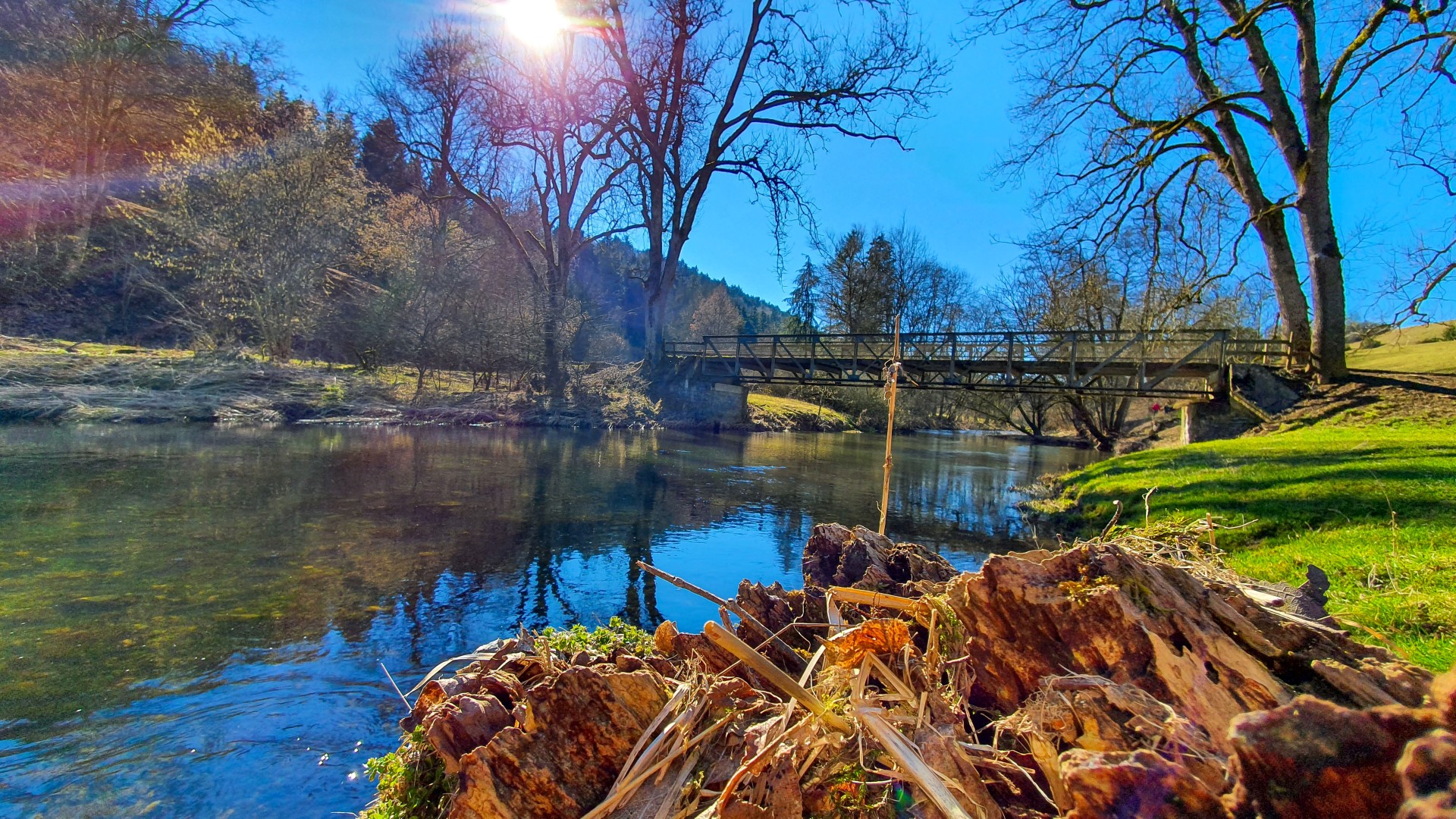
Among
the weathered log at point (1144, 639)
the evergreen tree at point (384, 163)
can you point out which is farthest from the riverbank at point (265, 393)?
the weathered log at point (1144, 639)

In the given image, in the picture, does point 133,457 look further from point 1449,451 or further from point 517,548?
point 1449,451

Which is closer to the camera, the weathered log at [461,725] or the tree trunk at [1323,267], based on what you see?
the weathered log at [461,725]

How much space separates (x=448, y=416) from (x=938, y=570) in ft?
69.1

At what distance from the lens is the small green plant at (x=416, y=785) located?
6.05ft

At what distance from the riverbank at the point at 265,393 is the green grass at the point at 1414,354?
22037mm

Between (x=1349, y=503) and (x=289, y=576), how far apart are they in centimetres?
967

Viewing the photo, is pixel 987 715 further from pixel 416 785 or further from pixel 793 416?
pixel 793 416

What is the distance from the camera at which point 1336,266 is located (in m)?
11.8

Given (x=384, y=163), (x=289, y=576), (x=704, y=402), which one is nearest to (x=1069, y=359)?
(x=704, y=402)

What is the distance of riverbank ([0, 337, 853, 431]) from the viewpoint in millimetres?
14867

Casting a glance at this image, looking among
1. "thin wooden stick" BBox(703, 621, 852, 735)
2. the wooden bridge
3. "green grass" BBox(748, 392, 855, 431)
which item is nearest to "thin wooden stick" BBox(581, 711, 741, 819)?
"thin wooden stick" BBox(703, 621, 852, 735)

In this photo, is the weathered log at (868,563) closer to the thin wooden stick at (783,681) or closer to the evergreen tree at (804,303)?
the thin wooden stick at (783,681)

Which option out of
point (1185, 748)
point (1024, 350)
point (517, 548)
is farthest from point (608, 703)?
point (1024, 350)

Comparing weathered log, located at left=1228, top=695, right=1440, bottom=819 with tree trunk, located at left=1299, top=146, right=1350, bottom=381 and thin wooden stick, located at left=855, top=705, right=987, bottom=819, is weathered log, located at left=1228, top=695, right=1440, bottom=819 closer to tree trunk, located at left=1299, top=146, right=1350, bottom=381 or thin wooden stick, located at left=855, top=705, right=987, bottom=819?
thin wooden stick, located at left=855, top=705, right=987, bottom=819
